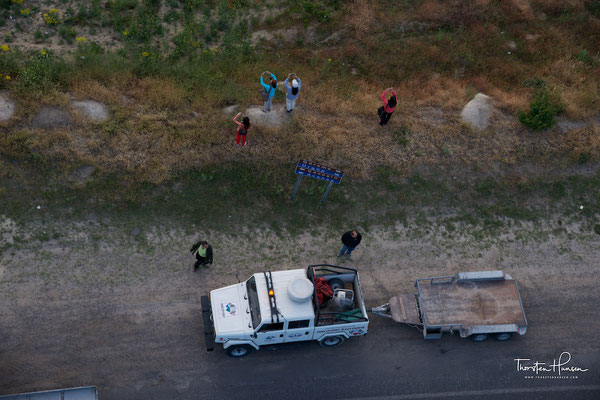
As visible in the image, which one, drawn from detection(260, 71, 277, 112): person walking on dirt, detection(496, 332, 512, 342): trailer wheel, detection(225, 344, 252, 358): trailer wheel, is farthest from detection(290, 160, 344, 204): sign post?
detection(496, 332, 512, 342): trailer wheel

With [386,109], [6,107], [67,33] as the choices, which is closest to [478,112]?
[386,109]

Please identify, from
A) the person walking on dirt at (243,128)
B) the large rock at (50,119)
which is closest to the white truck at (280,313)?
the person walking on dirt at (243,128)

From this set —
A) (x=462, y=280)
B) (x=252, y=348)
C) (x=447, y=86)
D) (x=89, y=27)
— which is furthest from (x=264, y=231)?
(x=89, y=27)

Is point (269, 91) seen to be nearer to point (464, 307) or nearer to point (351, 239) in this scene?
point (351, 239)

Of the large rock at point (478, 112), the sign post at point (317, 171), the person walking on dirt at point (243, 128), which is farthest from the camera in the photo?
the large rock at point (478, 112)

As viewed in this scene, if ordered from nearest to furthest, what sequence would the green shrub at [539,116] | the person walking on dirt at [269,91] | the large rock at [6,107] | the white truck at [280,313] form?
the white truck at [280,313] → the large rock at [6,107] → the person walking on dirt at [269,91] → the green shrub at [539,116]

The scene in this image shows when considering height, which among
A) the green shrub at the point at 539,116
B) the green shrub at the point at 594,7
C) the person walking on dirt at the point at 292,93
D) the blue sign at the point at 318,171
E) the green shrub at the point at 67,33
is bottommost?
the blue sign at the point at 318,171

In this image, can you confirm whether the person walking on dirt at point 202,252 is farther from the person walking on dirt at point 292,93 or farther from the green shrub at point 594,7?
the green shrub at point 594,7

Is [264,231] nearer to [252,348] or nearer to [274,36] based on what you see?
[252,348]
